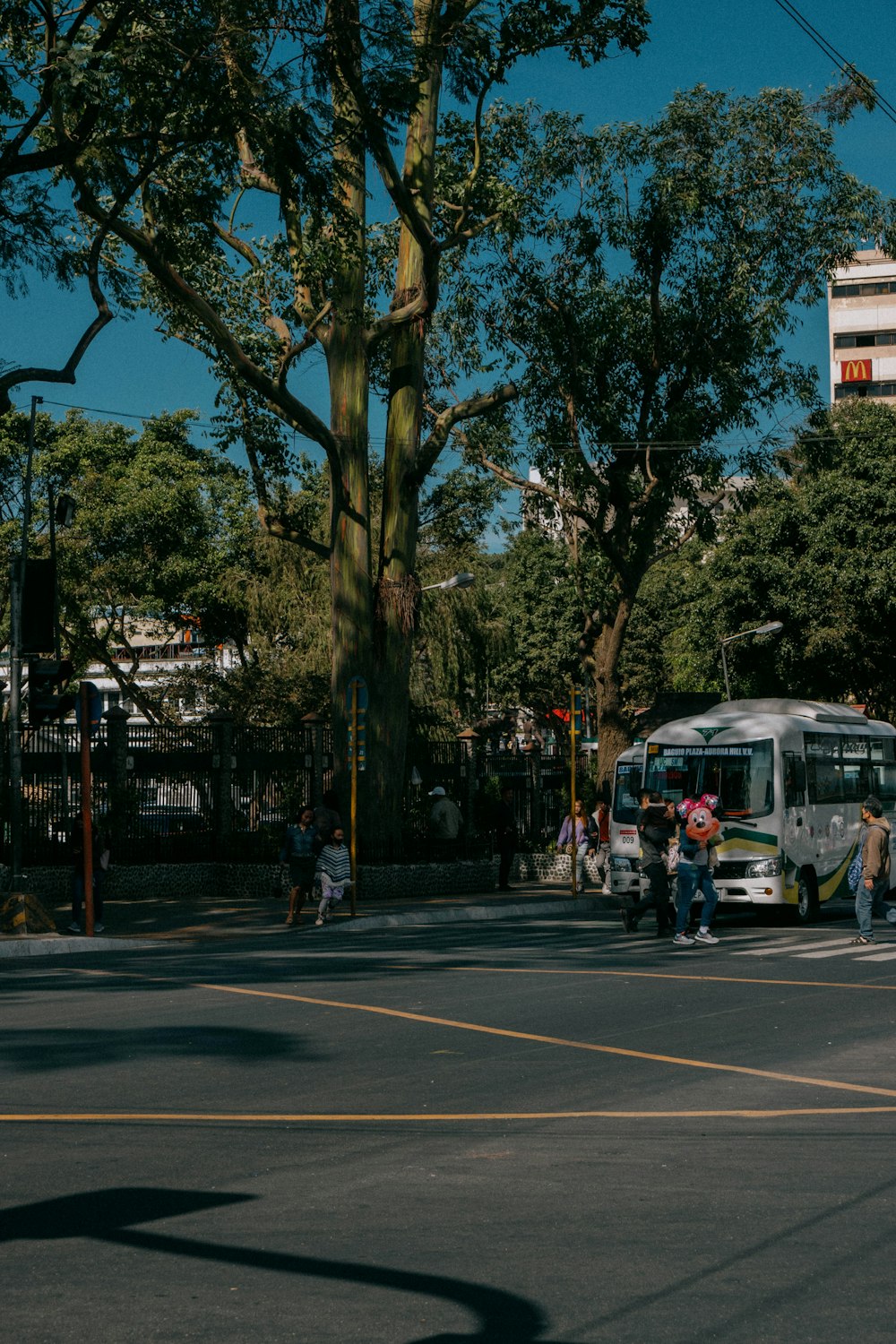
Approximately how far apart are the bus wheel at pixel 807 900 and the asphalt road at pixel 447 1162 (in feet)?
29.5

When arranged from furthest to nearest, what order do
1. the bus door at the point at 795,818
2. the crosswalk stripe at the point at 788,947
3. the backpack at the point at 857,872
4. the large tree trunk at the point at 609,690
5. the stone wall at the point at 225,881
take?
the large tree trunk at the point at 609,690
the stone wall at the point at 225,881
the bus door at the point at 795,818
the backpack at the point at 857,872
the crosswalk stripe at the point at 788,947

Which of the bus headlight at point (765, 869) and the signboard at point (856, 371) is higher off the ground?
the signboard at point (856, 371)

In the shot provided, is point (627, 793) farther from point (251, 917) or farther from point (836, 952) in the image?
point (836, 952)

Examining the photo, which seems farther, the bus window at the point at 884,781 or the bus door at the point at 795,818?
the bus window at the point at 884,781

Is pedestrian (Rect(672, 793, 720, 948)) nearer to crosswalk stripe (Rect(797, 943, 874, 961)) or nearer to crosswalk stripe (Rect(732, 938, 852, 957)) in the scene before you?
crosswalk stripe (Rect(732, 938, 852, 957))

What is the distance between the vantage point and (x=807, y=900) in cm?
2339

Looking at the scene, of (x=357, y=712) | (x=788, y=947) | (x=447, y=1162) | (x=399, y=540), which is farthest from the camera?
(x=399, y=540)

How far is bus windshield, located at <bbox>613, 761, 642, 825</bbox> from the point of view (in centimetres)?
2581

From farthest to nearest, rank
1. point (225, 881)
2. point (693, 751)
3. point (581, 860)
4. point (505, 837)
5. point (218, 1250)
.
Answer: point (581, 860), point (505, 837), point (225, 881), point (693, 751), point (218, 1250)

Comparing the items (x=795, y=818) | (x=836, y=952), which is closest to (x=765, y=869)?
(x=795, y=818)

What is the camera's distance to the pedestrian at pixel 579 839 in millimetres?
29062

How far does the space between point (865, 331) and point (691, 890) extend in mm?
77325

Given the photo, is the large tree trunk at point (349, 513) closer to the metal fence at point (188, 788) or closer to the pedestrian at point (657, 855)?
the metal fence at point (188, 788)

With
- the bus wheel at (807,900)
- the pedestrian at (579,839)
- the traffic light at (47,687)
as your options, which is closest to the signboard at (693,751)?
the bus wheel at (807,900)
